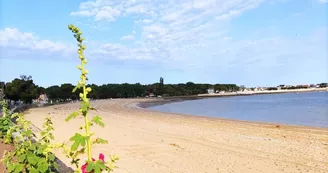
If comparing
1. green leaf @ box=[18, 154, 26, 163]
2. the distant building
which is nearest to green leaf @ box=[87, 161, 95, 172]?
green leaf @ box=[18, 154, 26, 163]

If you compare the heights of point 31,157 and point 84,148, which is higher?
point 84,148

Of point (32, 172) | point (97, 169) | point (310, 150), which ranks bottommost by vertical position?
point (310, 150)

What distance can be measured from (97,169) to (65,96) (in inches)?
4721

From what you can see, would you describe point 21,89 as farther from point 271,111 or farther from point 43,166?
point 43,166

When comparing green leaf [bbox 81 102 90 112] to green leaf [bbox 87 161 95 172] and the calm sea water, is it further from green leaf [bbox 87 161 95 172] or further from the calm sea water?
the calm sea water

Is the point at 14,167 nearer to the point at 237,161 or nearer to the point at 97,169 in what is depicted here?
the point at 97,169

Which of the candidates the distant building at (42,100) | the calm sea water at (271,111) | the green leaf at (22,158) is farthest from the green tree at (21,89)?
the green leaf at (22,158)

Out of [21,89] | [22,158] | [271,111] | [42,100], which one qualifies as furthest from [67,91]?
[22,158]

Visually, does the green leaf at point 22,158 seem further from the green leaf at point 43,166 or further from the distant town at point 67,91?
the distant town at point 67,91

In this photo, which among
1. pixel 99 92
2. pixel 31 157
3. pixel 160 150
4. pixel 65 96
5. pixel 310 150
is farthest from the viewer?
pixel 99 92

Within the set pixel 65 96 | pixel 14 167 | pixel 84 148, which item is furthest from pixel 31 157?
pixel 65 96

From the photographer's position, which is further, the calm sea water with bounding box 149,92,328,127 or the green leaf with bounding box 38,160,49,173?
the calm sea water with bounding box 149,92,328,127

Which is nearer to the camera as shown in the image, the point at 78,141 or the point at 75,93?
the point at 78,141

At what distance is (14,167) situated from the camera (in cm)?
409
